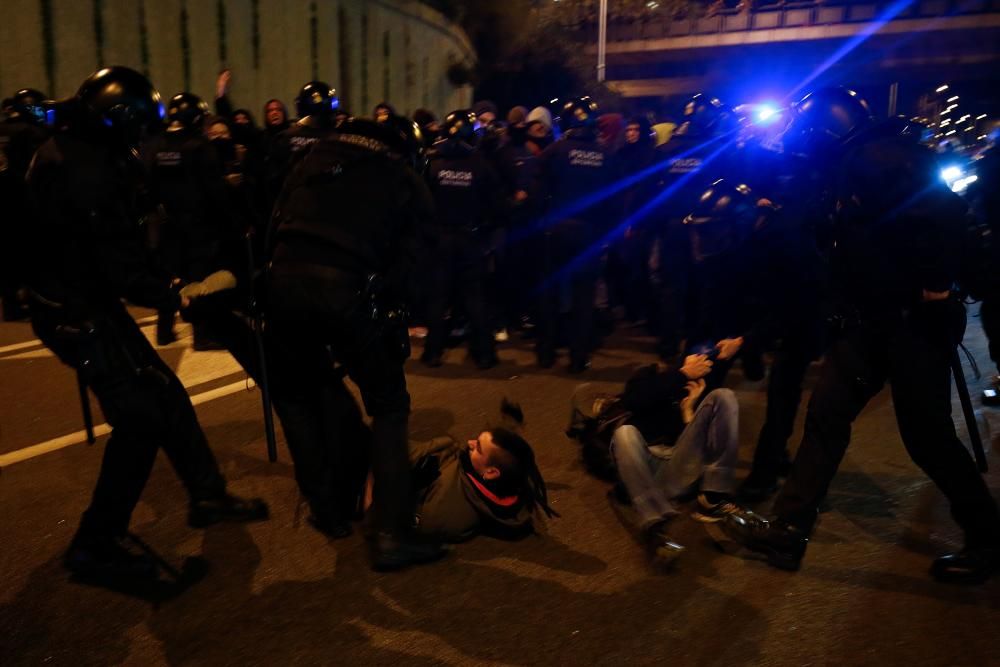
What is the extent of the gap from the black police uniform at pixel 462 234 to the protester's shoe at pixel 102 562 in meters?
3.84

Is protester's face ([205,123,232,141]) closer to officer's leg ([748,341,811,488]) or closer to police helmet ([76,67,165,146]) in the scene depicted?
police helmet ([76,67,165,146])

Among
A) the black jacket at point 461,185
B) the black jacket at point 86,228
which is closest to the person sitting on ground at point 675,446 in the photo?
the black jacket at point 86,228

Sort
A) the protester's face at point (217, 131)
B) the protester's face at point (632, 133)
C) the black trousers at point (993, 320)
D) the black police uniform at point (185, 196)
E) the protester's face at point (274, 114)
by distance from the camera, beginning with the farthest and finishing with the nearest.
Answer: the protester's face at point (632, 133)
the protester's face at point (274, 114)
the protester's face at point (217, 131)
the black police uniform at point (185, 196)
the black trousers at point (993, 320)

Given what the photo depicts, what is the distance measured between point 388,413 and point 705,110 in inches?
216

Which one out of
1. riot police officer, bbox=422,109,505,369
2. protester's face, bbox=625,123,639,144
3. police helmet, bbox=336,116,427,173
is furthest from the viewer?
protester's face, bbox=625,123,639,144

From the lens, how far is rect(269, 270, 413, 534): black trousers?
3342 millimetres

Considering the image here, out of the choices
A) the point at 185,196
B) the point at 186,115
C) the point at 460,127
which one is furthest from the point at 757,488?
the point at 186,115

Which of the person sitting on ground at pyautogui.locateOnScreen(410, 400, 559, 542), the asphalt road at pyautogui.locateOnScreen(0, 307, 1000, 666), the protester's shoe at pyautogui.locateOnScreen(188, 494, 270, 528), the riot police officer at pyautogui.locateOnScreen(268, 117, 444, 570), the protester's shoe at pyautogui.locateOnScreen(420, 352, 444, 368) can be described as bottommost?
the protester's shoe at pyautogui.locateOnScreen(420, 352, 444, 368)

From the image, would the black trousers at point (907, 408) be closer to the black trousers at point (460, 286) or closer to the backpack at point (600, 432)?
the backpack at point (600, 432)

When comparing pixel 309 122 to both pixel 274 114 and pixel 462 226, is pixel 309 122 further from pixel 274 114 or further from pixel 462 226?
pixel 274 114

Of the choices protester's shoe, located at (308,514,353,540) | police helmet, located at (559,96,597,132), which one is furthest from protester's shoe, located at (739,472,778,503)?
police helmet, located at (559,96,597,132)

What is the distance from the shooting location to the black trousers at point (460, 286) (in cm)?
697

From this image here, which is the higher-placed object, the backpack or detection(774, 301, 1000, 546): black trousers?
detection(774, 301, 1000, 546): black trousers

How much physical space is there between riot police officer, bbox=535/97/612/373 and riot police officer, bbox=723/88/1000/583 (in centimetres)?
334
